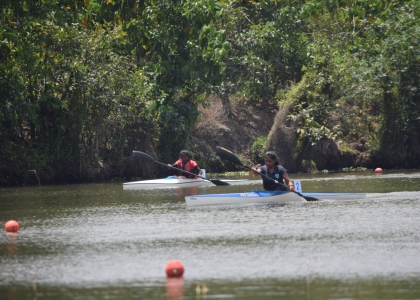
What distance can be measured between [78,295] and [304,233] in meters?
5.82

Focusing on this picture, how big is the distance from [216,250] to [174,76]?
2116 cm

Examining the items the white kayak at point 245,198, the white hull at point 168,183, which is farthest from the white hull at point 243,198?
the white hull at point 168,183

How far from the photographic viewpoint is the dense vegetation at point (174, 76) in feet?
102

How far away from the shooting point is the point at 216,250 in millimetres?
13320

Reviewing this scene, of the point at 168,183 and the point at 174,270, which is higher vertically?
the point at 168,183

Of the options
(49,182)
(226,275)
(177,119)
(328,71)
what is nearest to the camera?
(226,275)

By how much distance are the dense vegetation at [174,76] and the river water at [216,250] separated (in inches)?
359

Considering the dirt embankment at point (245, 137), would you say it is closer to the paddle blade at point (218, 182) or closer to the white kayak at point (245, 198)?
the paddle blade at point (218, 182)

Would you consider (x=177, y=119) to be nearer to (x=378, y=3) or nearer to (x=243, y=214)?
(x=378, y=3)

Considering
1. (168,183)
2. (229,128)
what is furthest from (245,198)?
(229,128)

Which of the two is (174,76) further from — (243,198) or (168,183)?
(243,198)

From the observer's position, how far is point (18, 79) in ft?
96.3

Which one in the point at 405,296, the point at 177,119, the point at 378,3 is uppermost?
the point at 378,3

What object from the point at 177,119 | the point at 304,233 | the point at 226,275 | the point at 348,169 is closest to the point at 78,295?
the point at 226,275
